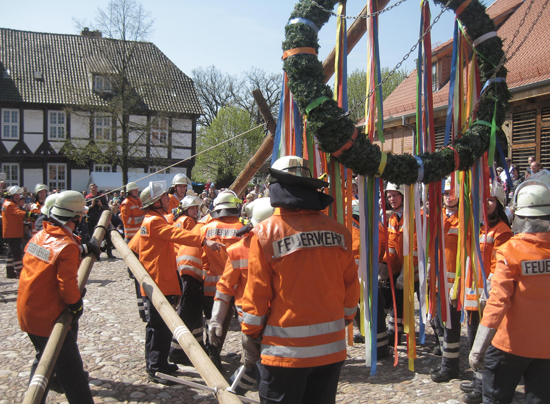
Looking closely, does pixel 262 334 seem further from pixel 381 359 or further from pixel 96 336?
pixel 96 336

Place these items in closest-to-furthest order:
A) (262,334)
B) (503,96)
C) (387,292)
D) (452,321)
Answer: (262,334) < (503,96) < (452,321) < (387,292)

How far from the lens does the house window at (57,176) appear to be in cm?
2758

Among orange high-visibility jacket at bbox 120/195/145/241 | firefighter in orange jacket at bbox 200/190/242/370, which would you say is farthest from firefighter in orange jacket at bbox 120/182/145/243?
firefighter in orange jacket at bbox 200/190/242/370

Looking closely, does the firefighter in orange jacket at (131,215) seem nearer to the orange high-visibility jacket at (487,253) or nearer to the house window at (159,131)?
the orange high-visibility jacket at (487,253)

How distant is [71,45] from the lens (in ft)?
100

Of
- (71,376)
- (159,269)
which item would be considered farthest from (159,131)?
(71,376)

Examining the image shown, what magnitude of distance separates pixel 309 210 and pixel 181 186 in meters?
4.53

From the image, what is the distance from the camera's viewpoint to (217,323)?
11.4ft

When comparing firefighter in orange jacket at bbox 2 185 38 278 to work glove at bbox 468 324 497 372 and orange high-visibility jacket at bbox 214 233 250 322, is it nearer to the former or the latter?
orange high-visibility jacket at bbox 214 233 250 322

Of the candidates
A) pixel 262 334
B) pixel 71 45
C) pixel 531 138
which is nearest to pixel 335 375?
pixel 262 334

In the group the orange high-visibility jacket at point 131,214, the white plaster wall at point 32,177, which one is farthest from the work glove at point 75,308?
the white plaster wall at point 32,177

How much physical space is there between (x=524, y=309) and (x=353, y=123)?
174cm

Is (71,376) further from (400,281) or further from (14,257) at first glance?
(14,257)

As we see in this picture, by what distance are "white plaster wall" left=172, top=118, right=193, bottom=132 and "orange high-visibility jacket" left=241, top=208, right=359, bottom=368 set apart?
86.9ft
